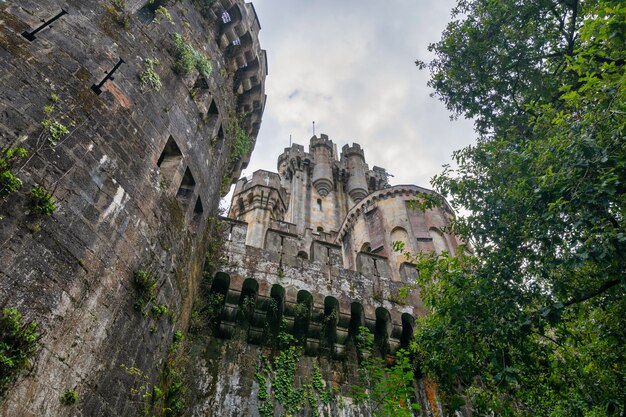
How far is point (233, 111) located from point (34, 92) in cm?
631

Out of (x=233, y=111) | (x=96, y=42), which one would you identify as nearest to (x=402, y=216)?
(x=233, y=111)

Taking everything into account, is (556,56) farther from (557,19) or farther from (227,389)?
(227,389)

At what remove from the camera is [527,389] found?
7766mm

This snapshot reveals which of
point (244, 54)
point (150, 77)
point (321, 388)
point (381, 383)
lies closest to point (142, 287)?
point (150, 77)

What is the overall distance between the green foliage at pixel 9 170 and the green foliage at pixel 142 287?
1.78 m

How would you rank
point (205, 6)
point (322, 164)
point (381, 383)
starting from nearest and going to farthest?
1. point (381, 383)
2. point (205, 6)
3. point (322, 164)

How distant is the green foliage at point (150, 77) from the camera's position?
289 inches

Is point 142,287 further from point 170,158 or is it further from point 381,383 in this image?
point 381,383

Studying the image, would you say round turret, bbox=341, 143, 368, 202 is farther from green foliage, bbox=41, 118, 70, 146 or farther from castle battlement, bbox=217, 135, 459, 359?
green foliage, bbox=41, 118, 70, 146

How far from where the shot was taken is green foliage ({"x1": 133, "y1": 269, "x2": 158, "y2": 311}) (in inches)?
222

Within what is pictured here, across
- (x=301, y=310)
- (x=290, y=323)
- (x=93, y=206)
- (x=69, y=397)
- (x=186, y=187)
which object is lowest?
(x=69, y=397)

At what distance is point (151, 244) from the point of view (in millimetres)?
6242

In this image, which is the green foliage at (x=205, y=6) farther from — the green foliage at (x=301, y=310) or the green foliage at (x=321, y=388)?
the green foliage at (x=321, y=388)

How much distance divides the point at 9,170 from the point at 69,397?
2.31 metres
